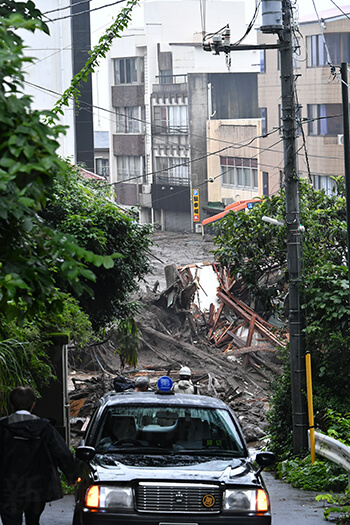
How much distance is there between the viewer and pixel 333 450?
33.2 feet

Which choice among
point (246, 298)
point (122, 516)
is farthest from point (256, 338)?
point (122, 516)

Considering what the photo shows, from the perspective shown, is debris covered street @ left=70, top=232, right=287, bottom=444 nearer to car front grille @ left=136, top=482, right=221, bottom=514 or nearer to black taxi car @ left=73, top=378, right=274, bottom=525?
black taxi car @ left=73, top=378, right=274, bottom=525

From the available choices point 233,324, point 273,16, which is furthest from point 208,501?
point 233,324

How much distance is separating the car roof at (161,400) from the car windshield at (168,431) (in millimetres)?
56

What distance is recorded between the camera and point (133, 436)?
7.23 meters

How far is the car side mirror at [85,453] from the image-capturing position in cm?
657

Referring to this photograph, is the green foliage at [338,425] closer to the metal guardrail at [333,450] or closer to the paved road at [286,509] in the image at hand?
the metal guardrail at [333,450]

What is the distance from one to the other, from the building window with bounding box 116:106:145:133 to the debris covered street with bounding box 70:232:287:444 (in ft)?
139

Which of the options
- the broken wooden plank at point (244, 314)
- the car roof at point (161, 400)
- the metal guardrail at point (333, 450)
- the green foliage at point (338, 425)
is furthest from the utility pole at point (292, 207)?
the broken wooden plank at point (244, 314)

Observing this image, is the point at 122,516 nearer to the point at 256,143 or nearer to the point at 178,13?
the point at 256,143

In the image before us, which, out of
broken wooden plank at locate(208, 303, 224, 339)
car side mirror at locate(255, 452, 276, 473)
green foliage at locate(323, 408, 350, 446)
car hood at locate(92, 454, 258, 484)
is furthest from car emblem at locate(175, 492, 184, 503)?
broken wooden plank at locate(208, 303, 224, 339)

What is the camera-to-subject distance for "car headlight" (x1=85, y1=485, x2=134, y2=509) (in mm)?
6129

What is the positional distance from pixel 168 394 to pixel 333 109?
38186 millimetres

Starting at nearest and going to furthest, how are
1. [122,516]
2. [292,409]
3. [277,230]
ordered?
1. [122,516]
2. [292,409]
3. [277,230]
